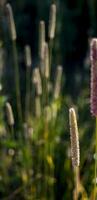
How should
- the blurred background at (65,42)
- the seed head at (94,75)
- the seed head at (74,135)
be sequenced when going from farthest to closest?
the blurred background at (65,42)
the seed head at (74,135)
the seed head at (94,75)

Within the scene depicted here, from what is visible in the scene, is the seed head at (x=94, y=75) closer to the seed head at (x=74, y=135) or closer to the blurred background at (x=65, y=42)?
the seed head at (x=74, y=135)

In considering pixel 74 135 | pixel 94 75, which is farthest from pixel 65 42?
pixel 94 75

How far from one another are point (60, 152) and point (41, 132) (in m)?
0.18

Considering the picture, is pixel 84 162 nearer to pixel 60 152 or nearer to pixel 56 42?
pixel 60 152

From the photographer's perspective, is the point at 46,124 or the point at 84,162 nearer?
the point at 46,124

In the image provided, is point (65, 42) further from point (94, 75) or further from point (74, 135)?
point (94, 75)

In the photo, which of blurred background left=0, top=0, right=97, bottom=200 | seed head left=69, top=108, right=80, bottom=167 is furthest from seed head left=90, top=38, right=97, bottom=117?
blurred background left=0, top=0, right=97, bottom=200

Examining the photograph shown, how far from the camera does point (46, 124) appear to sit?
2471 mm

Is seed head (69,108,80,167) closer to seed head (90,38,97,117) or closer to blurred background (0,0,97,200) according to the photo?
seed head (90,38,97,117)

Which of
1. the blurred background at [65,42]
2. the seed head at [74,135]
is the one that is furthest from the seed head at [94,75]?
the blurred background at [65,42]

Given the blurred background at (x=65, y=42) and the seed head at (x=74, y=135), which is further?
the blurred background at (x=65, y=42)

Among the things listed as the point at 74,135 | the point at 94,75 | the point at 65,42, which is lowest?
the point at 74,135

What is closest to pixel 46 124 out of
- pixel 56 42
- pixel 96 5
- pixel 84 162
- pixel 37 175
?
pixel 37 175

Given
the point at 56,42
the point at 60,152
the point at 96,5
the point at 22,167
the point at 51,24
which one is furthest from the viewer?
the point at 96,5
